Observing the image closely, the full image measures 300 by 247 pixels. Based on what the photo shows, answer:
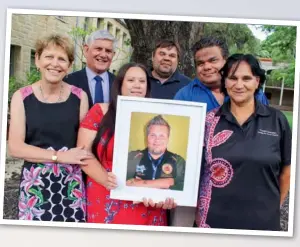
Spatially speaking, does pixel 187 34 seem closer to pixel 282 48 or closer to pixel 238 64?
pixel 238 64

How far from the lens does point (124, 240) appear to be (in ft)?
8.30

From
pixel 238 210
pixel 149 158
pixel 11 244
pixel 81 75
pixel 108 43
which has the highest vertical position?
pixel 108 43

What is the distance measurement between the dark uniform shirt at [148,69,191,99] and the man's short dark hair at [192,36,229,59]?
0.14 metres

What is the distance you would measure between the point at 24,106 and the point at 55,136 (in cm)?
22

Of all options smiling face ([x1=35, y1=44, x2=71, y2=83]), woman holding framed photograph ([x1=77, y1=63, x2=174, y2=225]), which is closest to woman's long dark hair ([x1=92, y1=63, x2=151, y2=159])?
woman holding framed photograph ([x1=77, y1=63, x2=174, y2=225])

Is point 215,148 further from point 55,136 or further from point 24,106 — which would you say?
point 24,106

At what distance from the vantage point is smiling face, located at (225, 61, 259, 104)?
2.41 m

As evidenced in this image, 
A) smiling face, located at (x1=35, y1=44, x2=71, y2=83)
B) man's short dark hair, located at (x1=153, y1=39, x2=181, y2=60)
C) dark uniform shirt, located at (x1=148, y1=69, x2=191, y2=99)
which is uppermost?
man's short dark hair, located at (x1=153, y1=39, x2=181, y2=60)

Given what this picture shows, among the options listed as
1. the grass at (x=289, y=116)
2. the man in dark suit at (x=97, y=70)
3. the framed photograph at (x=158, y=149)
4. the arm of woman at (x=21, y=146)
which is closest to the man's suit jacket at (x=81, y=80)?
the man in dark suit at (x=97, y=70)

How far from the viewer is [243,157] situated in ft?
7.95

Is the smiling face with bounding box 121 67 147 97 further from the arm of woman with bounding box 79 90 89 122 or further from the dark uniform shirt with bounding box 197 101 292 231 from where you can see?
the dark uniform shirt with bounding box 197 101 292 231

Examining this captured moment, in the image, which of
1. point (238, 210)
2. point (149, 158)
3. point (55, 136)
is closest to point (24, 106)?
point (55, 136)

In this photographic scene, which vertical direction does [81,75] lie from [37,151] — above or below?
above

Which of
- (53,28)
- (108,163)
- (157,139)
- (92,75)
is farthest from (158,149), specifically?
(53,28)
